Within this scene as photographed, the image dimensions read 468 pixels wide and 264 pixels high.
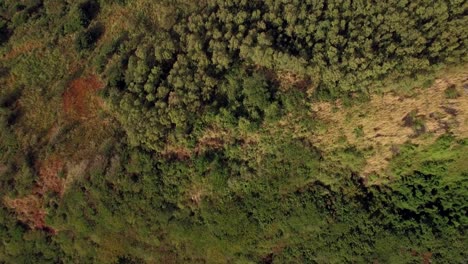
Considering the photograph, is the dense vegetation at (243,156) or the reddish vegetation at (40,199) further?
the reddish vegetation at (40,199)

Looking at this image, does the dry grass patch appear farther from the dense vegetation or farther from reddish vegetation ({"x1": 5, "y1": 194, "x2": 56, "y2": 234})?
reddish vegetation ({"x1": 5, "y1": 194, "x2": 56, "y2": 234})

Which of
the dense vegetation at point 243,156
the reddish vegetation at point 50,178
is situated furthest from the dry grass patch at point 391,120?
the reddish vegetation at point 50,178

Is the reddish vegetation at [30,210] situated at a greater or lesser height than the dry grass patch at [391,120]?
lesser

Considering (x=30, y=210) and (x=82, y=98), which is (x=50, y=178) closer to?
(x=30, y=210)

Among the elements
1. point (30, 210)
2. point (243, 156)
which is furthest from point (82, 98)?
point (243, 156)

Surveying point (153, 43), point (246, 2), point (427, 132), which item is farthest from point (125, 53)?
point (427, 132)

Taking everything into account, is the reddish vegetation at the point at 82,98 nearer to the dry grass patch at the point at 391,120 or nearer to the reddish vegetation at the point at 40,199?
the reddish vegetation at the point at 40,199

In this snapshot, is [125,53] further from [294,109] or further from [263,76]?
[294,109]
